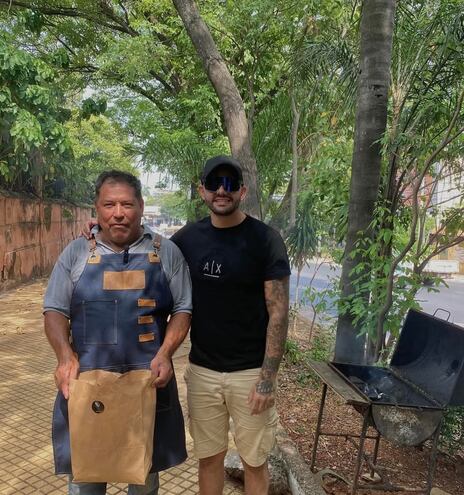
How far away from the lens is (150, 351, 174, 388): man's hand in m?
2.00

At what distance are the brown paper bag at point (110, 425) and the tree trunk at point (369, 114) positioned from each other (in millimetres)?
2387

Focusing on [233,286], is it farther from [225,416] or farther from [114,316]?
[225,416]

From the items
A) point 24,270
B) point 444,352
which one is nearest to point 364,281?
point 444,352

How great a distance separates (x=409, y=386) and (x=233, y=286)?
4.91 ft

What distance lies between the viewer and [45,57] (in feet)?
31.6

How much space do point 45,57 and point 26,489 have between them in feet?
29.4

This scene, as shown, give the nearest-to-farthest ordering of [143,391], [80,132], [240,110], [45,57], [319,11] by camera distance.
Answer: [143,391]
[240,110]
[319,11]
[45,57]
[80,132]

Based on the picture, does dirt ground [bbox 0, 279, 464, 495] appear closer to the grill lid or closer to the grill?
the grill

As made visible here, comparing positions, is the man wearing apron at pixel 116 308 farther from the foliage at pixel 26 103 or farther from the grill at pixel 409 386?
the foliage at pixel 26 103

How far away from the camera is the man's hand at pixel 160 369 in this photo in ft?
6.56

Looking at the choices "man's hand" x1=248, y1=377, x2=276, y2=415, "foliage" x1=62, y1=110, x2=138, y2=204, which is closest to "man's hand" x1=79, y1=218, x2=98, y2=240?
"man's hand" x1=248, y1=377, x2=276, y2=415

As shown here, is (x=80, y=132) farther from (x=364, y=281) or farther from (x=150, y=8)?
(x=364, y=281)

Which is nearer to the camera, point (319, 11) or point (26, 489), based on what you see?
point (26, 489)

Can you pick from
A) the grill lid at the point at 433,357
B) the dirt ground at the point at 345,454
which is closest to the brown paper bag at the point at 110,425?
the dirt ground at the point at 345,454
